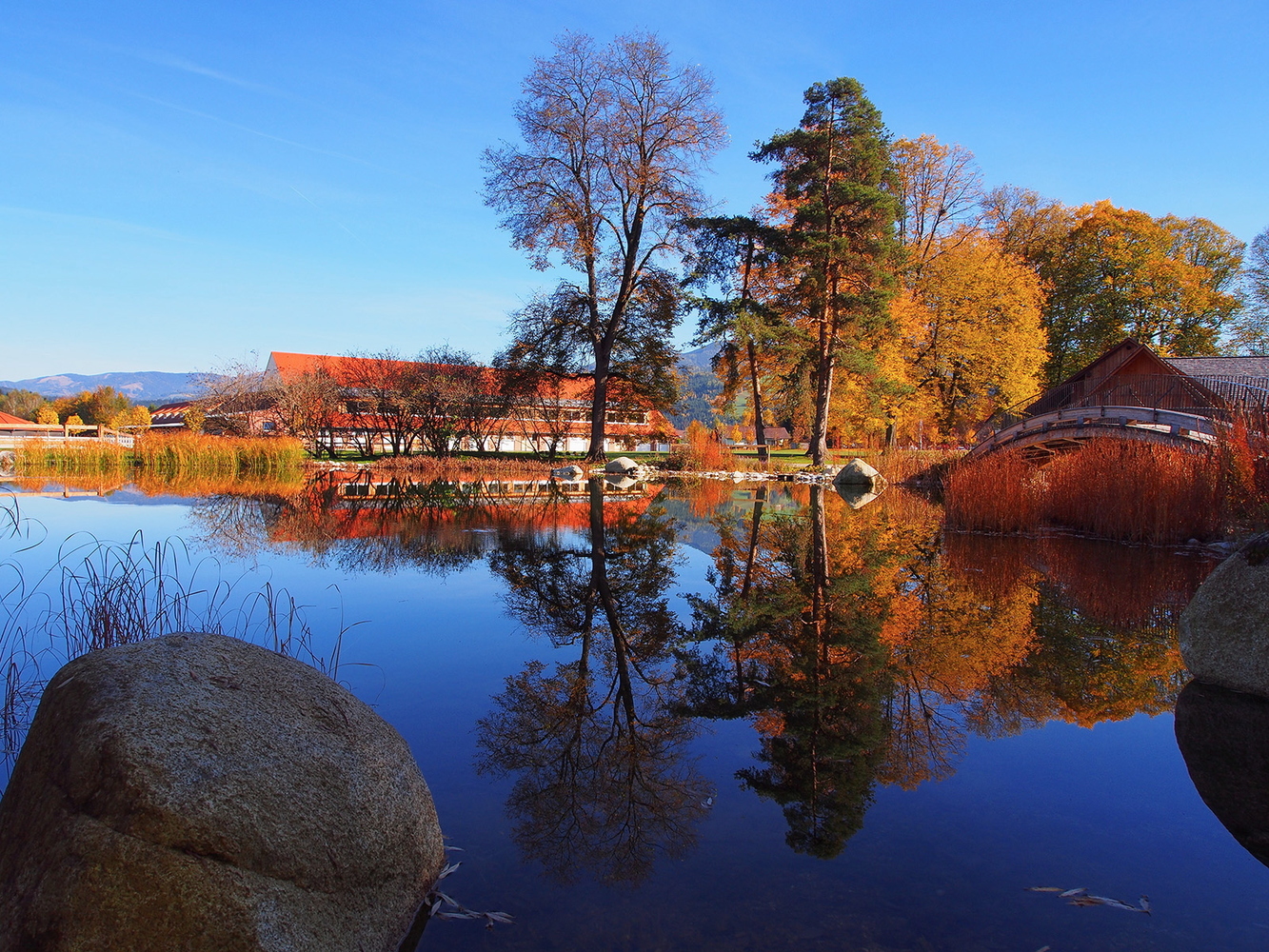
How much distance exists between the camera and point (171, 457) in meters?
25.5

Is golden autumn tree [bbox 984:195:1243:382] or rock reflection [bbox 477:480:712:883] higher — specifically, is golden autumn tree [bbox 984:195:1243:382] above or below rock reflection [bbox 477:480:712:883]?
above

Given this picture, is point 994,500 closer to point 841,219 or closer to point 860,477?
point 860,477

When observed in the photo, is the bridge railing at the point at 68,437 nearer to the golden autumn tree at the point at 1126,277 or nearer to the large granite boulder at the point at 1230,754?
the large granite boulder at the point at 1230,754

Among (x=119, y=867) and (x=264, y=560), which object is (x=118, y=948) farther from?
(x=264, y=560)

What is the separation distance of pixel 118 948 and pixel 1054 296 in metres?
43.6

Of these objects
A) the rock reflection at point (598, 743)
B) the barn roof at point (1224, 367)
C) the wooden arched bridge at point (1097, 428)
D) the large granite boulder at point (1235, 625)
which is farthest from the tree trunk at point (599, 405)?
the large granite boulder at point (1235, 625)

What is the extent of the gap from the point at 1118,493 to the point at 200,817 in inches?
535

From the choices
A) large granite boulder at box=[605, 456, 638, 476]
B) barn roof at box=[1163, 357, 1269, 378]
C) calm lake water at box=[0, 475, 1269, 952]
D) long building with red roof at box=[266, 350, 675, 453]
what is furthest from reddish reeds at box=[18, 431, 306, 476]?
barn roof at box=[1163, 357, 1269, 378]

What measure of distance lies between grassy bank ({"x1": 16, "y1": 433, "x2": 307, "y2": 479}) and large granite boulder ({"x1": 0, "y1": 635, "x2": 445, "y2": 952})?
2379 centimetres

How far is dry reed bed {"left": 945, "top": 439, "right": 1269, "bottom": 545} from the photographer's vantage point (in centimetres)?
1091

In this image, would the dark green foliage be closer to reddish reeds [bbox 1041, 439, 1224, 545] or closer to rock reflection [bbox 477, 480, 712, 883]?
reddish reeds [bbox 1041, 439, 1224, 545]

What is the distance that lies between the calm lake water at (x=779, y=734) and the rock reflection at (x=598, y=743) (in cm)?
2

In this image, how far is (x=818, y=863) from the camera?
3156mm

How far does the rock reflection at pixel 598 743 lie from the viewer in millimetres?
3309
